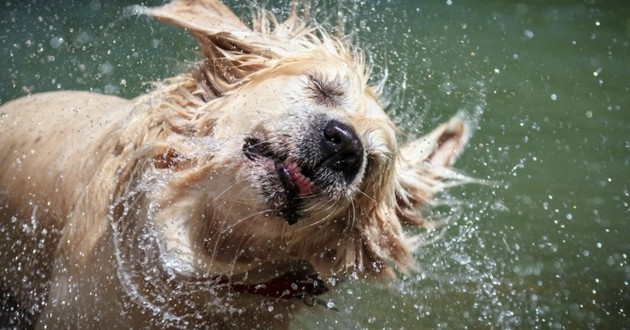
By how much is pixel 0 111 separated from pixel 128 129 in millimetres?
1343

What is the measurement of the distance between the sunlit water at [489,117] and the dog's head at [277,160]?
25 centimetres

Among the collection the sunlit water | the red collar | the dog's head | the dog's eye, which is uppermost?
the dog's eye

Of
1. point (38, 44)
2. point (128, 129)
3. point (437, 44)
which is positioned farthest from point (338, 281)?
point (437, 44)

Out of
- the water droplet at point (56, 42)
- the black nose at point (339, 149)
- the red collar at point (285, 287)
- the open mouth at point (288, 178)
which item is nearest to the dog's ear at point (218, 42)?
the open mouth at point (288, 178)

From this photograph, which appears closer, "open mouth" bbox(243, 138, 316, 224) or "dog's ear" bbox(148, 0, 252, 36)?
"open mouth" bbox(243, 138, 316, 224)

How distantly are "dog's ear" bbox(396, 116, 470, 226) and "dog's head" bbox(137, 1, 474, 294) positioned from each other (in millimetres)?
16

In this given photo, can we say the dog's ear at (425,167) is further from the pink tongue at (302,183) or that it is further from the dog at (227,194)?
the pink tongue at (302,183)

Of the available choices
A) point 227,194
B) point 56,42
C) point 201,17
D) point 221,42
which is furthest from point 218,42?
point 56,42

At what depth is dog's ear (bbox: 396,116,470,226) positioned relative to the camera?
3756 mm

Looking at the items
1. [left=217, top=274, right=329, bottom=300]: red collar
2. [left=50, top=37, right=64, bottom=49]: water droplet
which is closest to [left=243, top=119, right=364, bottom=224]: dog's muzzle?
[left=217, top=274, right=329, bottom=300]: red collar

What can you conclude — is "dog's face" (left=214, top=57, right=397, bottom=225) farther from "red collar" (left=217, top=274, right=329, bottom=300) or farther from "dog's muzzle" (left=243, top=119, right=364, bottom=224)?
"red collar" (left=217, top=274, right=329, bottom=300)

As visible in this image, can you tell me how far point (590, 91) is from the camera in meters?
8.39

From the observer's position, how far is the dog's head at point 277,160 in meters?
3.03

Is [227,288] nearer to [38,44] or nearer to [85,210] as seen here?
[85,210]
